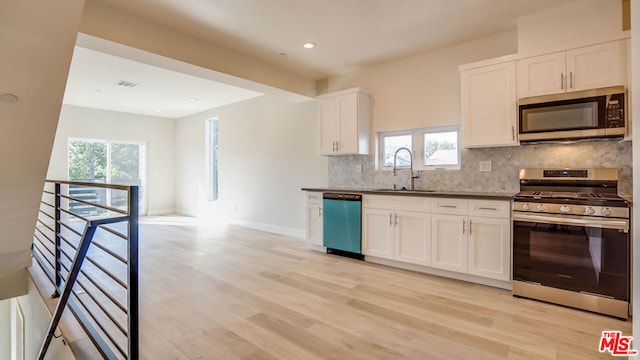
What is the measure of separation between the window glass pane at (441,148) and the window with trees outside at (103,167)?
6898 millimetres

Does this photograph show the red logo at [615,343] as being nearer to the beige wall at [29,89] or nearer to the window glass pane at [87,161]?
the beige wall at [29,89]

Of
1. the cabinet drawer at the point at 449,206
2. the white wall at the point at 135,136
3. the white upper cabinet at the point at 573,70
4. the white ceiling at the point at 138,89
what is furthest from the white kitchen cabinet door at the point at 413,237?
the white wall at the point at 135,136

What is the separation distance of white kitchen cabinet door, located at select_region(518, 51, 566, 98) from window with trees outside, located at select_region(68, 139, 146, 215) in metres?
8.03

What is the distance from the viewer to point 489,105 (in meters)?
3.36

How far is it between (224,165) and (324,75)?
3.50 meters

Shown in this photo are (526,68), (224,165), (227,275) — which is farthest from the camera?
(224,165)

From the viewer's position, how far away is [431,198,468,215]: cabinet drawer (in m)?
3.28

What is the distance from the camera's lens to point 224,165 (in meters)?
7.35

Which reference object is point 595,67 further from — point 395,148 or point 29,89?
point 29,89

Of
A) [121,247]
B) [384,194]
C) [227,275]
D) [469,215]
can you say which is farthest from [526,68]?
[121,247]

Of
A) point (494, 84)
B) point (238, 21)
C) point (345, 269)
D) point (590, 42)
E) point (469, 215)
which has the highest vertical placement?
point (238, 21)

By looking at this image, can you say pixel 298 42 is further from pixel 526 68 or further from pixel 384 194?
pixel 526 68

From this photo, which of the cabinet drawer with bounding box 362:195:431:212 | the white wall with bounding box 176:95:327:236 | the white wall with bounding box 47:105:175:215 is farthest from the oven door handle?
the white wall with bounding box 47:105:175:215

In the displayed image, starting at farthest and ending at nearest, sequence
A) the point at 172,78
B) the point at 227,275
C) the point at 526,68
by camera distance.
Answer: the point at 172,78 → the point at 227,275 → the point at 526,68
